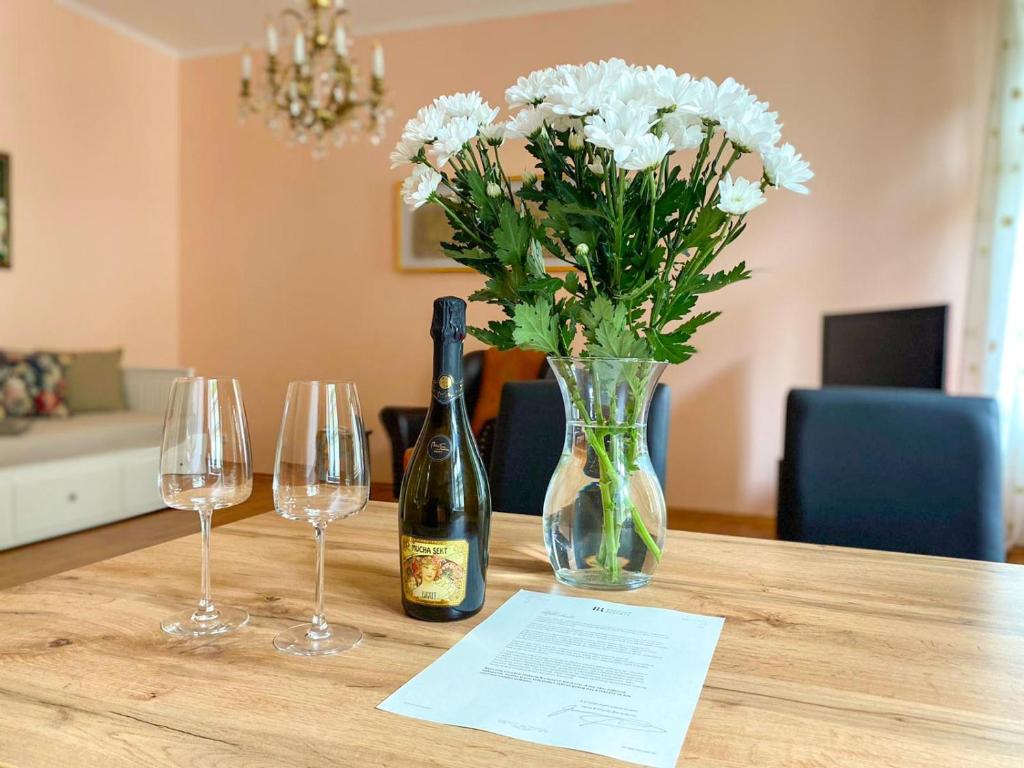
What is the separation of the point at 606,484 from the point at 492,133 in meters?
0.42

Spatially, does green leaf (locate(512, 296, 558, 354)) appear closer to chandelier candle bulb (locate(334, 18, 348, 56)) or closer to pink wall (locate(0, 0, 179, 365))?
chandelier candle bulb (locate(334, 18, 348, 56))

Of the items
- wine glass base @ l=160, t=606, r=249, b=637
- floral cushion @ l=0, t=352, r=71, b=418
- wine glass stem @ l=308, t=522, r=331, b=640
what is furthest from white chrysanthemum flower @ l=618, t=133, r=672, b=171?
floral cushion @ l=0, t=352, r=71, b=418

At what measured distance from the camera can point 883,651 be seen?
733mm

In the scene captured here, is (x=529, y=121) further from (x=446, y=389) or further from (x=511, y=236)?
(x=446, y=389)

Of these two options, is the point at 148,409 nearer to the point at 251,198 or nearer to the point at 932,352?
the point at 251,198

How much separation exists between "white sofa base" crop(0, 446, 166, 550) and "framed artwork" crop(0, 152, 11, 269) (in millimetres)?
1397

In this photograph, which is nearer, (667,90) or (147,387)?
(667,90)

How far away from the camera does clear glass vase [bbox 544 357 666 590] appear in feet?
2.86

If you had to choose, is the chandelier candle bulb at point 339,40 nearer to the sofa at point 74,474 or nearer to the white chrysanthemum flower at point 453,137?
the sofa at point 74,474

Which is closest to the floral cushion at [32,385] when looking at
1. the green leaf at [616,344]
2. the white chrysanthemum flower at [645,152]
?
the green leaf at [616,344]

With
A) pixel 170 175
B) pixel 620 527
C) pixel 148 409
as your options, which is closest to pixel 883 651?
pixel 620 527

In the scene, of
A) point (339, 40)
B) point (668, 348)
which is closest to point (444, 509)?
point (668, 348)

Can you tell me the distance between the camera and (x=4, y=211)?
4188 millimetres

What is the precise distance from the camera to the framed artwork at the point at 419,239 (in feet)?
15.1
